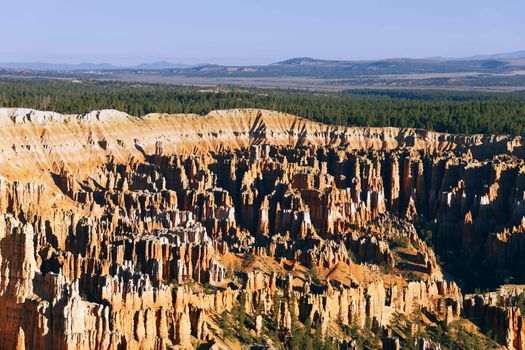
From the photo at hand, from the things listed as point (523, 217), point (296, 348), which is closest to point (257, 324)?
point (296, 348)

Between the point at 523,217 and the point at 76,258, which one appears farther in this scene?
the point at 523,217

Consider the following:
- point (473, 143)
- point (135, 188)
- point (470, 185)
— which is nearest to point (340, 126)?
point (473, 143)

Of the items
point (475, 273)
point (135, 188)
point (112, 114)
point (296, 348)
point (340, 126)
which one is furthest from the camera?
point (340, 126)

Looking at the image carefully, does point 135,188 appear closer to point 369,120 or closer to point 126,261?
point 126,261

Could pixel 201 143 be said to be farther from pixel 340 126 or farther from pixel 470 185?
pixel 470 185

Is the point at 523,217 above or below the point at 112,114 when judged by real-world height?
below

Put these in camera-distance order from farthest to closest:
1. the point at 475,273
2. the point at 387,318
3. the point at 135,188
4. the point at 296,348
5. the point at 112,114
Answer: the point at 112,114 → the point at 135,188 → the point at 475,273 → the point at 387,318 → the point at 296,348
